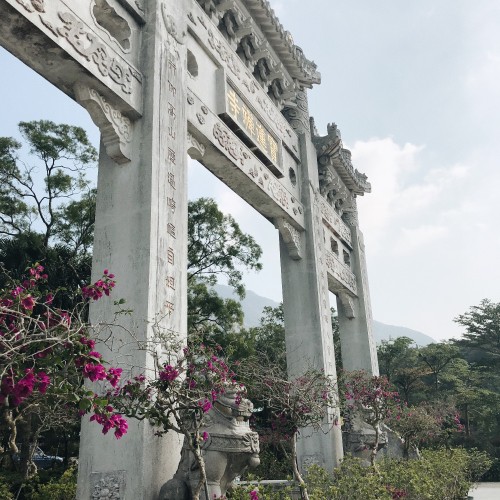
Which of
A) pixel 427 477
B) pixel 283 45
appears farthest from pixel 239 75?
pixel 427 477

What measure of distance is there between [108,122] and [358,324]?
9.69 m

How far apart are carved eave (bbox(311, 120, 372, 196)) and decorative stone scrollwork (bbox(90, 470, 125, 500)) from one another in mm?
9005

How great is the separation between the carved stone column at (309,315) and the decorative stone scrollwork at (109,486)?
5.17 meters

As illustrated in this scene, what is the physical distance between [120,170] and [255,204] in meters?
4.14

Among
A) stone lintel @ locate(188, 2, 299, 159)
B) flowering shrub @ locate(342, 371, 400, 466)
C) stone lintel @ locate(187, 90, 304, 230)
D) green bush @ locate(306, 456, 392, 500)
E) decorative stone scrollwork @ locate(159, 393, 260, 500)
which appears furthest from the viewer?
flowering shrub @ locate(342, 371, 400, 466)

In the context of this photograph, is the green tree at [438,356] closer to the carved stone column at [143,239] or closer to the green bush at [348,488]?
the green bush at [348,488]

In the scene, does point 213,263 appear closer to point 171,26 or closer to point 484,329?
point 171,26

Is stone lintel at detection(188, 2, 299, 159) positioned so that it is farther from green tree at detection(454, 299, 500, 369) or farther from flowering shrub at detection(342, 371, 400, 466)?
green tree at detection(454, 299, 500, 369)

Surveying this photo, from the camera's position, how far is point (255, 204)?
973cm

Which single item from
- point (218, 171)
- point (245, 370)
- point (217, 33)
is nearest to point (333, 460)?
point (245, 370)

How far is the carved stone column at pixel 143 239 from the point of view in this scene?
4.72 meters

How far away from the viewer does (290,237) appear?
1045 centimetres

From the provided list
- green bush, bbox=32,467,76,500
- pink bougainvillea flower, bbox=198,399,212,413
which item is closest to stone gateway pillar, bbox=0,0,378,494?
pink bougainvillea flower, bbox=198,399,212,413

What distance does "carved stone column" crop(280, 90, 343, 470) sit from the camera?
9312 mm
